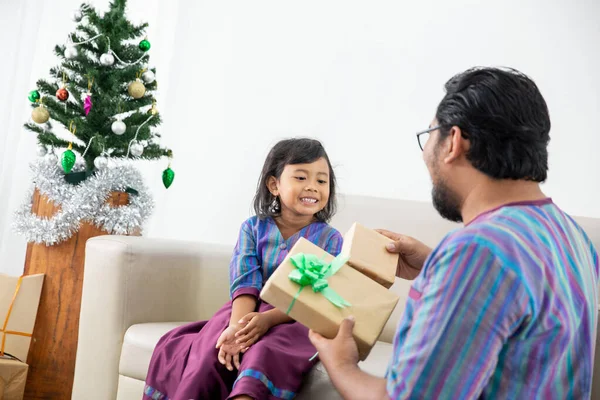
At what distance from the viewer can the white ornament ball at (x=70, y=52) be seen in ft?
8.45

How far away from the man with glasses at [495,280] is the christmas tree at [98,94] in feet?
6.07

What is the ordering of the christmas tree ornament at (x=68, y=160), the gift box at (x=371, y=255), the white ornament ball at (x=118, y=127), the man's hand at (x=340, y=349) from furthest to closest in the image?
the white ornament ball at (x=118, y=127) < the christmas tree ornament at (x=68, y=160) < the gift box at (x=371, y=255) < the man's hand at (x=340, y=349)

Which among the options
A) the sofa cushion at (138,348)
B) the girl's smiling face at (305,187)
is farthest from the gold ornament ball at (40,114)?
the girl's smiling face at (305,187)

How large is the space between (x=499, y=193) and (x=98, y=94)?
79.5 inches

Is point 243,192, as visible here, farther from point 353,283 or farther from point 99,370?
point 353,283

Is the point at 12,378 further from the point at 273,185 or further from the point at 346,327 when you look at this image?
the point at 346,327

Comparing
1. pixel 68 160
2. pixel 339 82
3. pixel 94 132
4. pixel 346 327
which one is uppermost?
pixel 339 82

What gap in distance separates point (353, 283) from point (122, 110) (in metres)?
1.63

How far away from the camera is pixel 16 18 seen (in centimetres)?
345

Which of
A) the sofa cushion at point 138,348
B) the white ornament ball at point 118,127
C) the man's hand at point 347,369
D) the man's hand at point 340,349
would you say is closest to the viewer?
the man's hand at point 347,369

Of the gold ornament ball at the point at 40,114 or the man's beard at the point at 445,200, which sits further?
the gold ornament ball at the point at 40,114

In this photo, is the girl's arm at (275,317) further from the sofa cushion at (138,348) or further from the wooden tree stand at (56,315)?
the wooden tree stand at (56,315)

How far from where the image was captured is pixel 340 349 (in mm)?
1108

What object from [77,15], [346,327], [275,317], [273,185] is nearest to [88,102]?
[77,15]
